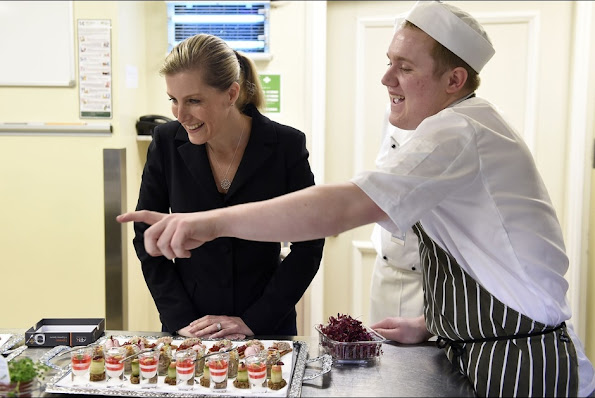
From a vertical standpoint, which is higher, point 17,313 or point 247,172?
point 247,172

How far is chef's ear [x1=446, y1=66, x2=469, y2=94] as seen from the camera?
160cm

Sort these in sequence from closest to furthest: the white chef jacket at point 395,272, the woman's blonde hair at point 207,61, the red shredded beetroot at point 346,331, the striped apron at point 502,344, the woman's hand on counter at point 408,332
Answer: the striped apron at point 502,344, the red shredded beetroot at point 346,331, the woman's hand on counter at point 408,332, the woman's blonde hair at point 207,61, the white chef jacket at point 395,272

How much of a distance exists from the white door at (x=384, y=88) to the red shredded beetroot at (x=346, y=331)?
81.0 inches

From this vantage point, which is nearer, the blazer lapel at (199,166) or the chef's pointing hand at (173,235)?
the chef's pointing hand at (173,235)

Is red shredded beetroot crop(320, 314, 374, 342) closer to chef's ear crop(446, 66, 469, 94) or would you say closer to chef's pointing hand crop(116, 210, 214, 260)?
chef's pointing hand crop(116, 210, 214, 260)

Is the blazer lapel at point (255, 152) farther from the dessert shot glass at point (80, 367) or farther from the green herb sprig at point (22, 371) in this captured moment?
the green herb sprig at point (22, 371)

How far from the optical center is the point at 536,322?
1496 millimetres

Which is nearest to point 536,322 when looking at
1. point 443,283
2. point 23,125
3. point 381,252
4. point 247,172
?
point 443,283

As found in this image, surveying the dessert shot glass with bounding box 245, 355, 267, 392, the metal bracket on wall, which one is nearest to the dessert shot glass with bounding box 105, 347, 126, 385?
the dessert shot glass with bounding box 245, 355, 267, 392

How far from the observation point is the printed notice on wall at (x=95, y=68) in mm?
3463

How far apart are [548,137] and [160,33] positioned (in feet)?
7.07

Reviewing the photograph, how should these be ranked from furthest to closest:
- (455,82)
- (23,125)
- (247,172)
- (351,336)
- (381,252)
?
(23,125) < (381,252) < (247,172) < (351,336) < (455,82)

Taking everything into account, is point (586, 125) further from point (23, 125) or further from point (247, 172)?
point (23, 125)

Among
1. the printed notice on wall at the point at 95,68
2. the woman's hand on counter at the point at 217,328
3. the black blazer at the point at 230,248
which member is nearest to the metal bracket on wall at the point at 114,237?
the printed notice on wall at the point at 95,68
